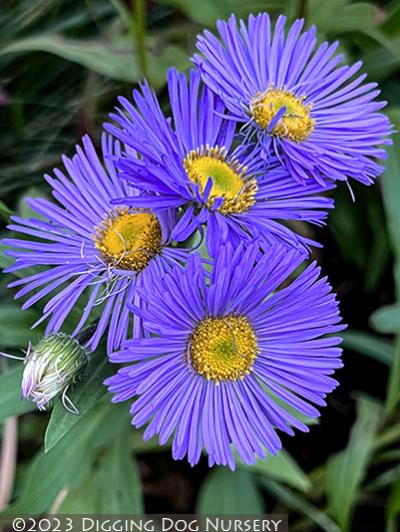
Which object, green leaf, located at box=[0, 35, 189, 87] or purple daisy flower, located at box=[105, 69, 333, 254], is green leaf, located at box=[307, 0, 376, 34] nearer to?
green leaf, located at box=[0, 35, 189, 87]

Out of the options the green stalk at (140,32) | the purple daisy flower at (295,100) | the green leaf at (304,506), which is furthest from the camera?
the green leaf at (304,506)

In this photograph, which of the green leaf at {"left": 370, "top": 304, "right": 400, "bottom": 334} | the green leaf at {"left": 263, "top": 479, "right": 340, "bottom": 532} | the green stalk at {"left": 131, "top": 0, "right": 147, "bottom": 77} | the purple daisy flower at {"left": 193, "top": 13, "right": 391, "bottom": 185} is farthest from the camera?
the green leaf at {"left": 263, "top": 479, "right": 340, "bottom": 532}

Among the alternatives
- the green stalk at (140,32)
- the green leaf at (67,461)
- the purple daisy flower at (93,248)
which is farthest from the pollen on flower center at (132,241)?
the green stalk at (140,32)

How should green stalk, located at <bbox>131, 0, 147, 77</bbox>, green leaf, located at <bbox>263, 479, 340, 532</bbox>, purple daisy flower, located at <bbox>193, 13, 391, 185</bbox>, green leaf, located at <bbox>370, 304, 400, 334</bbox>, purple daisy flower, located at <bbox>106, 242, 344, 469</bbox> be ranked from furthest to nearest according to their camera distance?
green leaf, located at <bbox>263, 479, 340, 532</bbox> → green stalk, located at <bbox>131, 0, 147, 77</bbox> → green leaf, located at <bbox>370, 304, 400, 334</bbox> → purple daisy flower, located at <bbox>193, 13, 391, 185</bbox> → purple daisy flower, located at <bbox>106, 242, 344, 469</bbox>

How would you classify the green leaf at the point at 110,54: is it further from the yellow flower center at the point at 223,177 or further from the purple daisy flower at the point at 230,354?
the purple daisy flower at the point at 230,354

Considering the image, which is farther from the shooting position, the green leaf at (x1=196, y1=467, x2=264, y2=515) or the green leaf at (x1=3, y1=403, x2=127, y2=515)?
the green leaf at (x1=196, y1=467, x2=264, y2=515)

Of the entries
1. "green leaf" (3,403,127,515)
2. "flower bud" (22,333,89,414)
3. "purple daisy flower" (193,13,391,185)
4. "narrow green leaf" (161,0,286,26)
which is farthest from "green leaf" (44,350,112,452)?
"narrow green leaf" (161,0,286,26)

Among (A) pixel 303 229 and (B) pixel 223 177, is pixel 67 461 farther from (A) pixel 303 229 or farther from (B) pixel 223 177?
(A) pixel 303 229
